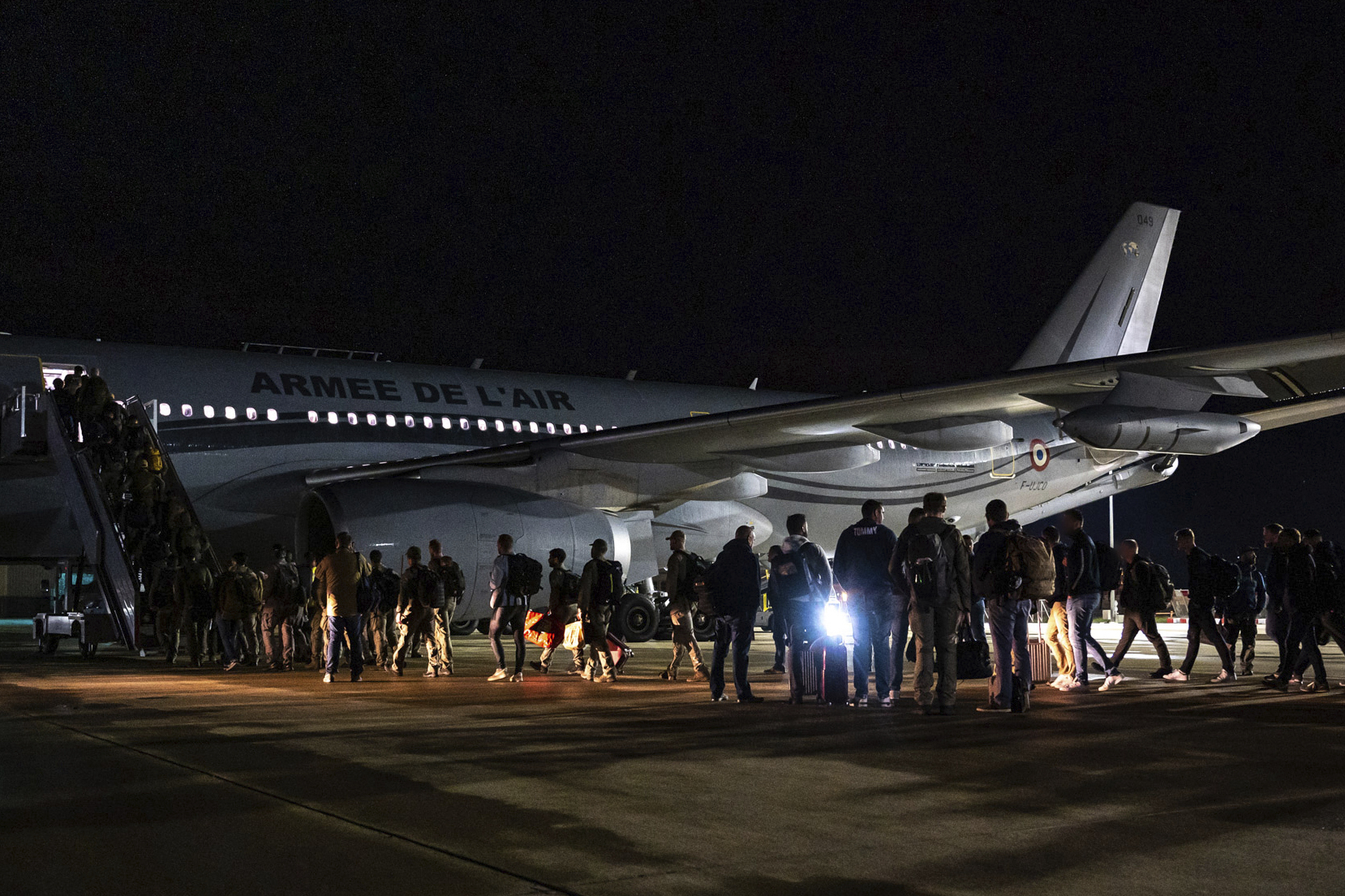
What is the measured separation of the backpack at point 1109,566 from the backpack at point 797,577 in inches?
134

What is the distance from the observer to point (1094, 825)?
5082mm

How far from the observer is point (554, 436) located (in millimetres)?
17469

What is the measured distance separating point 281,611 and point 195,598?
3.08 feet

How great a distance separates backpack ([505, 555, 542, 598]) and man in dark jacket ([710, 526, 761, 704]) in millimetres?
2675

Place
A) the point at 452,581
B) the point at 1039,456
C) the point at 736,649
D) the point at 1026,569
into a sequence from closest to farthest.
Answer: the point at 1026,569
the point at 736,649
the point at 452,581
the point at 1039,456

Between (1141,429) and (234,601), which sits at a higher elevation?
(1141,429)

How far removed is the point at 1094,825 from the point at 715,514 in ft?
47.6

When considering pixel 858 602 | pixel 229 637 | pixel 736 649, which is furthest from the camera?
pixel 229 637

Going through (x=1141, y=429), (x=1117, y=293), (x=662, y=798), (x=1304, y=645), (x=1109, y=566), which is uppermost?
(x=1117, y=293)

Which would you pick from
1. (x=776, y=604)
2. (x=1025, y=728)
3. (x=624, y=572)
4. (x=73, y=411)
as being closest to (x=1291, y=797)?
(x=1025, y=728)

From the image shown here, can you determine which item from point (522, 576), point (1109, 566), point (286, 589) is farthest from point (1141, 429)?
point (286, 589)

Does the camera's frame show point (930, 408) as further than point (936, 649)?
Yes

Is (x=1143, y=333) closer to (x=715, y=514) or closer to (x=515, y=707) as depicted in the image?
(x=715, y=514)

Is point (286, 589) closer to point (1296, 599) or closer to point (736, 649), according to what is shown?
point (736, 649)
